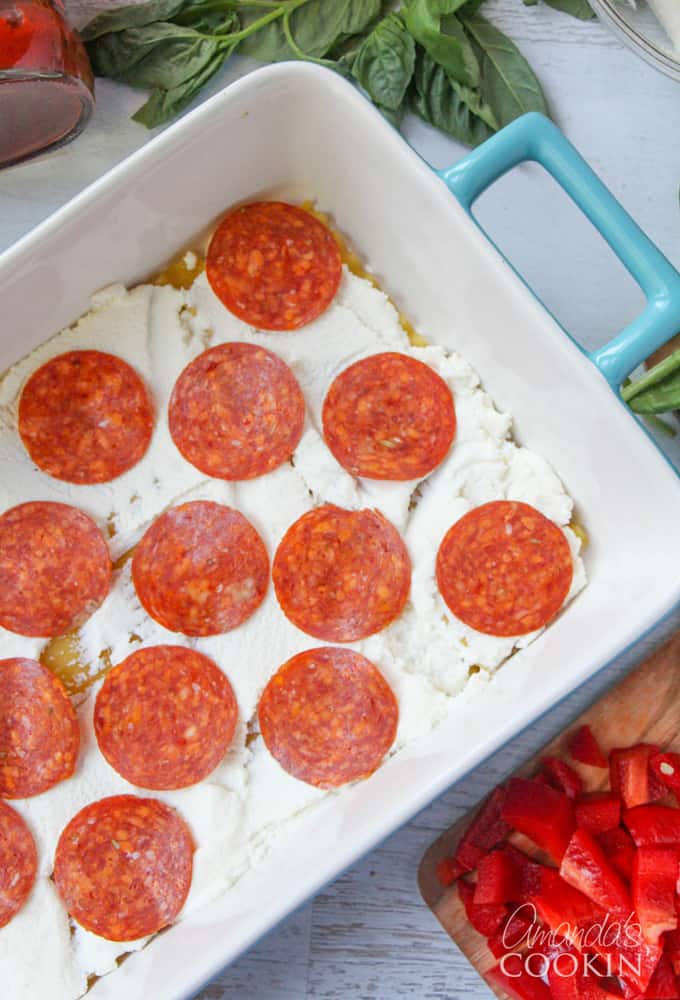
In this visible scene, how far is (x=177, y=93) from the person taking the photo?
1.48m

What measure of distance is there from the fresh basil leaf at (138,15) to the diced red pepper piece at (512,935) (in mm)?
1377

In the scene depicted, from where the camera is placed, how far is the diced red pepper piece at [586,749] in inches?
59.7

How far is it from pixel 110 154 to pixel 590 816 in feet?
3.92

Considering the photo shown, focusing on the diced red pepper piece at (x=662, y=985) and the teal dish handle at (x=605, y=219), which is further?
the diced red pepper piece at (x=662, y=985)

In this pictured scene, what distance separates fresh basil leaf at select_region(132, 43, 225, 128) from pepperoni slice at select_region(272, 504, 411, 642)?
2.06 feet

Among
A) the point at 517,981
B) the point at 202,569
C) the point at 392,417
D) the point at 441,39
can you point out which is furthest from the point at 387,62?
the point at 517,981

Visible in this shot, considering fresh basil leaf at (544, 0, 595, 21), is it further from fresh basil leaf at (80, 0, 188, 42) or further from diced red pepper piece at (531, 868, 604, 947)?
diced red pepper piece at (531, 868, 604, 947)

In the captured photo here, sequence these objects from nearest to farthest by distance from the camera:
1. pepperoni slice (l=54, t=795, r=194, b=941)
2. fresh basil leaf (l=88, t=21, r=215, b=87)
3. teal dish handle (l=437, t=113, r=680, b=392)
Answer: teal dish handle (l=437, t=113, r=680, b=392)
pepperoni slice (l=54, t=795, r=194, b=941)
fresh basil leaf (l=88, t=21, r=215, b=87)

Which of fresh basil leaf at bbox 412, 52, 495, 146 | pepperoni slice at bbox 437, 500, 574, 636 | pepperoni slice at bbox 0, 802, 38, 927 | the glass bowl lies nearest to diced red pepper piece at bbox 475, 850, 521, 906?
pepperoni slice at bbox 437, 500, 574, 636

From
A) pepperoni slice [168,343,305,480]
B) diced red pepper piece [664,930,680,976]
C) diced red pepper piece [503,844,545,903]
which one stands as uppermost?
pepperoni slice [168,343,305,480]

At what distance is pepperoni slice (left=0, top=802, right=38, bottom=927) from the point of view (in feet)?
4.47

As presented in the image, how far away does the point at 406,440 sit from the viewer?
4.61 feet

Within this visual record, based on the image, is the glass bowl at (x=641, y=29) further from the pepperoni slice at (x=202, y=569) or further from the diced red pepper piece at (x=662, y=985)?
the diced red pepper piece at (x=662, y=985)

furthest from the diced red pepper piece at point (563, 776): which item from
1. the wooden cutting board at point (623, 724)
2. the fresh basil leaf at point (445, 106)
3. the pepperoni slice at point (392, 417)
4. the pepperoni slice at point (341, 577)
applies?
the fresh basil leaf at point (445, 106)
